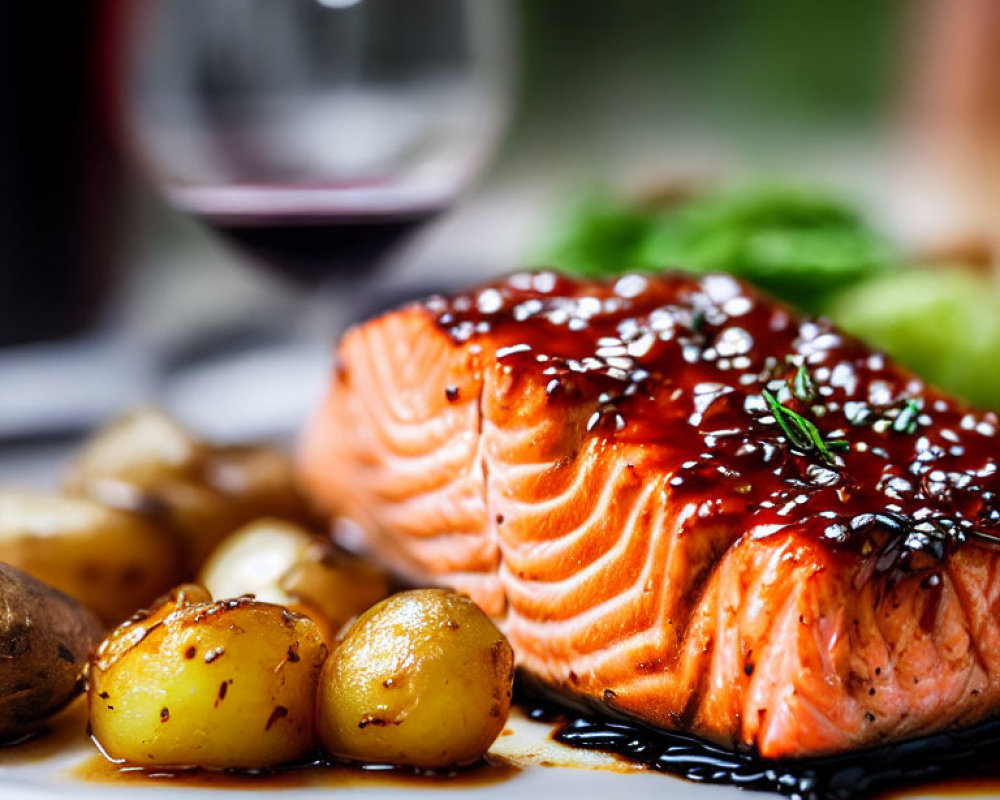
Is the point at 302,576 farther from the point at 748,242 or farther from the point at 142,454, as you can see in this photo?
the point at 748,242

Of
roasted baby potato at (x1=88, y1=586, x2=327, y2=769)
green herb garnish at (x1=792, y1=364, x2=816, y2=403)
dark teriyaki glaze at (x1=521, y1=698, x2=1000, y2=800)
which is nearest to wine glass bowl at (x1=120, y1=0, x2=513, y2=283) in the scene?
green herb garnish at (x1=792, y1=364, x2=816, y2=403)

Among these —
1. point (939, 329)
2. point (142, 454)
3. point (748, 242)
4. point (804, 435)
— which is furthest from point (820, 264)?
point (142, 454)

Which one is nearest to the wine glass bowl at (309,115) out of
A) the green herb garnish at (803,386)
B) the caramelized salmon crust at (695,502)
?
the caramelized salmon crust at (695,502)

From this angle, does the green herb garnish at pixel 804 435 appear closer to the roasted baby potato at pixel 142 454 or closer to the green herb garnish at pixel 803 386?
the green herb garnish at pixel 803 386

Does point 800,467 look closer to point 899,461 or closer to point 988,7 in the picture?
point 899,461

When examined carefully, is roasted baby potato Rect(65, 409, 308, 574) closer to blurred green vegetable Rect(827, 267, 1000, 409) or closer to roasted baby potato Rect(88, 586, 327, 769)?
roasted baby potato Rect(88, 586, 327, 769)

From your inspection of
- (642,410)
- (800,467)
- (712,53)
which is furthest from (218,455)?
(712,53)
